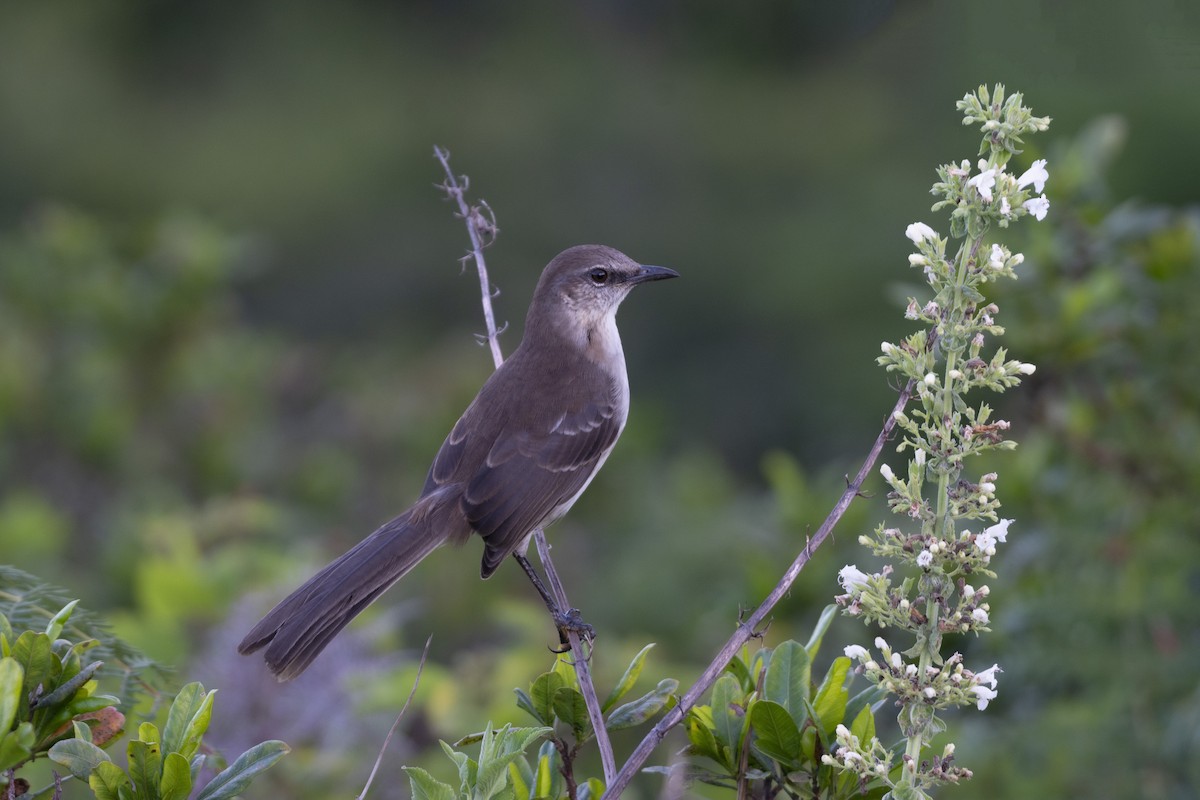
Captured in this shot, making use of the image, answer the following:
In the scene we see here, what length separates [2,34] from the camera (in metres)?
17.0

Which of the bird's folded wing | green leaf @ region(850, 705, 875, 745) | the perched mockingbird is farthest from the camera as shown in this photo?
the bird's folded wing

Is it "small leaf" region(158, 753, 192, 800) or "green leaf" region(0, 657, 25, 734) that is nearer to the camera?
"green leaf" region(0, 657, 25, 734)

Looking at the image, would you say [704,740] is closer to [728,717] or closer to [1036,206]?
[728,717]

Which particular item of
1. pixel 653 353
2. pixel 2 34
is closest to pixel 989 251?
pixel 653 353

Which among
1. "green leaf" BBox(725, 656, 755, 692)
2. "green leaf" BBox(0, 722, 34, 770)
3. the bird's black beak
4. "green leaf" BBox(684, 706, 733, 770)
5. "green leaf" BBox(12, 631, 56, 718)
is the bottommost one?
"green leaf" BBox(0, 722, 34, 770)

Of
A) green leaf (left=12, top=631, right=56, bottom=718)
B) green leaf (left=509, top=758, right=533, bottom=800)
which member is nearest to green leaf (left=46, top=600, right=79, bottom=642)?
green leaf (left=12, top=631, right=56, bottom=718)

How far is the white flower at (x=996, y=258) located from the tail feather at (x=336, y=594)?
1.78 m

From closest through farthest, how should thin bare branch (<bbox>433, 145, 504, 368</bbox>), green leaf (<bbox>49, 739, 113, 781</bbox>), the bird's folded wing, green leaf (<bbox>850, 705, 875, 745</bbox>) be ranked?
green leaf (<bbox>49, 739, 113, 781</bbox>), green leaf (<bbox>850, 705, 875, 745</bbox>), thin bare branch (<bbox>433, 145, 504, 368</bbox>), the bird's folded wing

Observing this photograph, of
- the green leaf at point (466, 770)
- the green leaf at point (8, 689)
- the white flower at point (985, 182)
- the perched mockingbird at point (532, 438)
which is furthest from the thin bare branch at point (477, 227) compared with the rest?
the green leaf at point (8, 689)

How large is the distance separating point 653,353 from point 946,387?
11.9 meters

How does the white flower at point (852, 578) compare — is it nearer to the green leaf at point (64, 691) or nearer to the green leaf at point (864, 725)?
the green leaf at point (864, 725)

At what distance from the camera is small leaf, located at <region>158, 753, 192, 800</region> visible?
1847 mm

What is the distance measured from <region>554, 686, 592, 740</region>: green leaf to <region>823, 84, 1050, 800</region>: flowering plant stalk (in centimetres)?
50

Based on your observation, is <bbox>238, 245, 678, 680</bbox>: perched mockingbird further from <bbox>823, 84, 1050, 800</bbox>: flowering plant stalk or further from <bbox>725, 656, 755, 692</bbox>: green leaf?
<bbox>823, 84, 1050, 800</bbox>: flowering plant stalk
